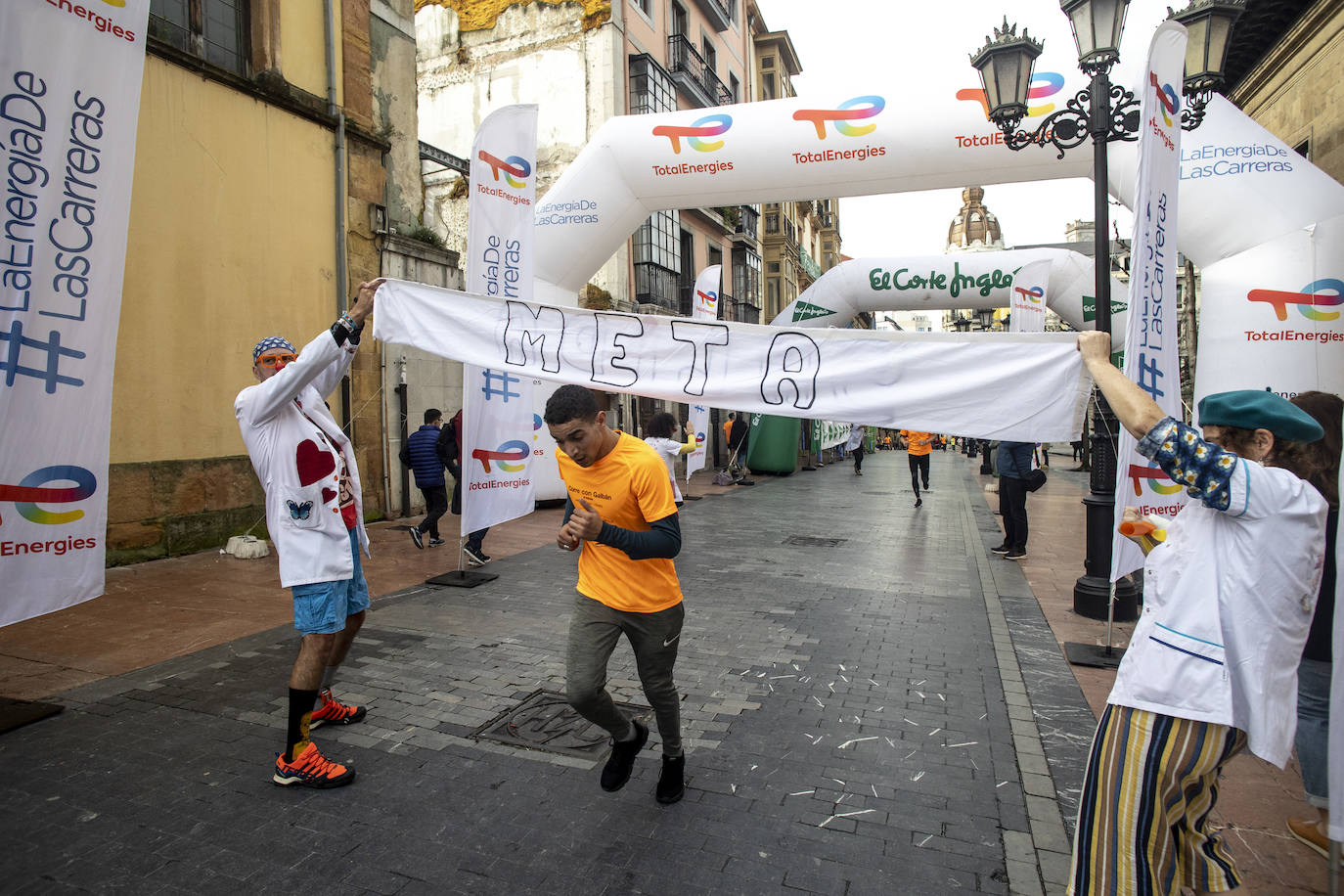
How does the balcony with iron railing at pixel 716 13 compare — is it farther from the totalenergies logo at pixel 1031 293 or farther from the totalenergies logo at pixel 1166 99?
the totalenergies logo at pixel 1166 99

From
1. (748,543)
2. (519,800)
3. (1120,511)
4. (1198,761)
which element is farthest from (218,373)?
(1198,761)

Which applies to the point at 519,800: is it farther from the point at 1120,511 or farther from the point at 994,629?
the point at 994,629

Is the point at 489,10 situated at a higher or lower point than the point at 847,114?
higher

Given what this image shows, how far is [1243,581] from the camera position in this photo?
2.14 meters

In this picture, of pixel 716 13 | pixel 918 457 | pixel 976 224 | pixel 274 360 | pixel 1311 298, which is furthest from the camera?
pixel 976 224

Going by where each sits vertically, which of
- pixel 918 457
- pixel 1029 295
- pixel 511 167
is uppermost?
pixel 511 167

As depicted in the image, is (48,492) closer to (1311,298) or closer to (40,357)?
(40,357)

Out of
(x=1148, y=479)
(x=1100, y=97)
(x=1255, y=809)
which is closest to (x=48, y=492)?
(x=1255, y=809)

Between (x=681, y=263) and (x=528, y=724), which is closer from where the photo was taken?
(x=528, y=724)

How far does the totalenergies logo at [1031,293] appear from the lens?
9930mm

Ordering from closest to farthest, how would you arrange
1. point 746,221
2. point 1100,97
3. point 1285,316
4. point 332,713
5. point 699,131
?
1. point 332,713
2. point 1100,97
3. point 1285,316
4. point 699,131
5. point 746,221

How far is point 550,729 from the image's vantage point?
13.2 feet

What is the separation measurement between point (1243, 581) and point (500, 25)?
839 inches

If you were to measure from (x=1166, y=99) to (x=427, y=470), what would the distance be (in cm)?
788
